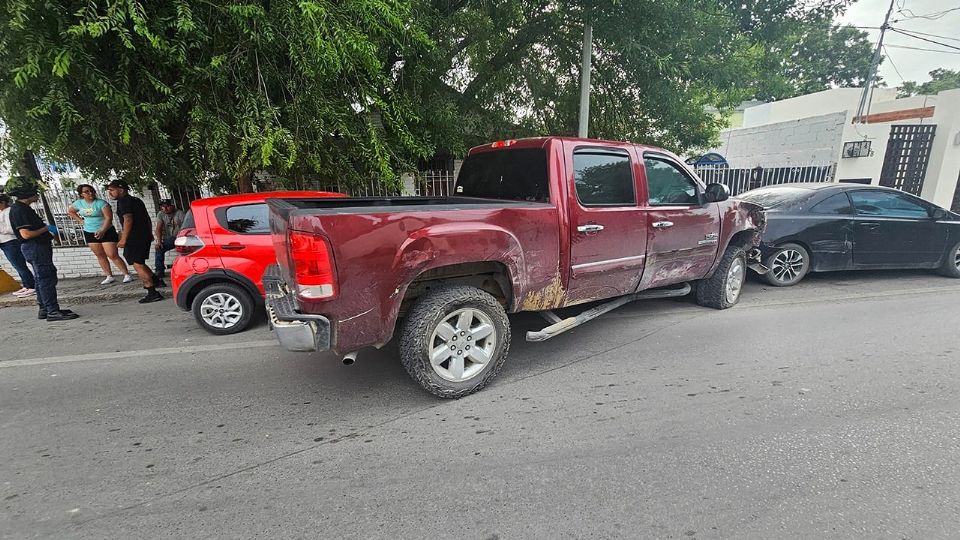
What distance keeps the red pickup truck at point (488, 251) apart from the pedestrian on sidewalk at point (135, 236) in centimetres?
397

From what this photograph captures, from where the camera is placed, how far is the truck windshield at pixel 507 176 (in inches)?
142

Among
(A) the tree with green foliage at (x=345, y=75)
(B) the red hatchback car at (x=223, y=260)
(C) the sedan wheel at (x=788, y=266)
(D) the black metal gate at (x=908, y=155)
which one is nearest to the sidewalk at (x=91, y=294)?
(A) the tree with green foliage at (x=345, y=75)

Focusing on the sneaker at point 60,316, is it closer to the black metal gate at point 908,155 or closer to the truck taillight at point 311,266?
the truck taillight at point 311,266

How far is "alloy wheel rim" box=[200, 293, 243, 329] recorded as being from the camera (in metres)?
4.71

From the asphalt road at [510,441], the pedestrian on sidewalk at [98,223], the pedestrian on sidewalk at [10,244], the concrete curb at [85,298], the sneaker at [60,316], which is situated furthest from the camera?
the pedestrian on sidewalk at [98,223]

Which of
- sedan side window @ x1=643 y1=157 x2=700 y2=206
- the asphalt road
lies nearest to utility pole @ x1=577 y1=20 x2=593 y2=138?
sedan side window @ x1=643 y1=157 x2=700 y2=206

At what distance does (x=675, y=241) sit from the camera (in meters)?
4.33

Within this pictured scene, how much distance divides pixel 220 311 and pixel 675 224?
16.2 feet

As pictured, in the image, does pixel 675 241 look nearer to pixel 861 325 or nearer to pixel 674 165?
pixel 674 165

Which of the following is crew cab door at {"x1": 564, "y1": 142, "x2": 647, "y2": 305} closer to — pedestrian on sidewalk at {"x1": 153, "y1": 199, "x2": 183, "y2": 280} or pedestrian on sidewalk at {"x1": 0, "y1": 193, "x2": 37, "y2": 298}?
pedestrian on sidewalk at {"x1": 153, "y1": 199, "x2": 183, "y2": 280}

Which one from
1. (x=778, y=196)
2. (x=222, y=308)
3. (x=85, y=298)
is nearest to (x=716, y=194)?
(x=778, y=196)

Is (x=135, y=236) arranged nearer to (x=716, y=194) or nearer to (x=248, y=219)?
(x=248, y=219)

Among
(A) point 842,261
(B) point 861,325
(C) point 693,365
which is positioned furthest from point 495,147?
(A) point 842,261

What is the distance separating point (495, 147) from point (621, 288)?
182cm
